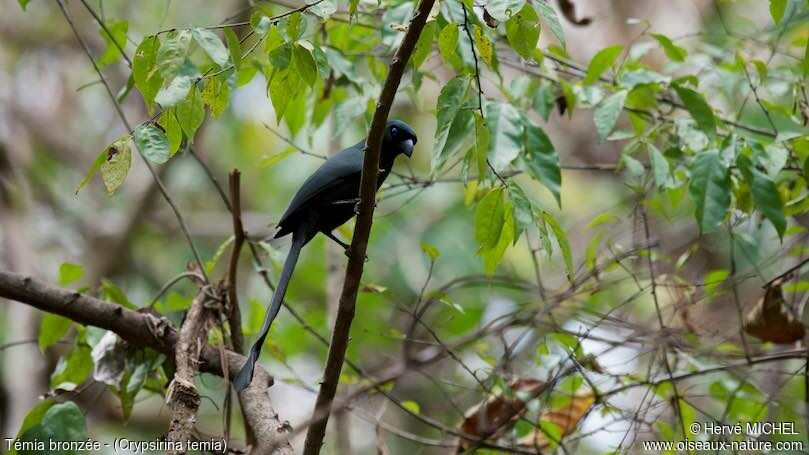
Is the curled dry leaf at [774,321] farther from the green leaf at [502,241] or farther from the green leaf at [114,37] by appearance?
the green leaf at [114,37]

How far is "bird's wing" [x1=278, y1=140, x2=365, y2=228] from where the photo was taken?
3.38m

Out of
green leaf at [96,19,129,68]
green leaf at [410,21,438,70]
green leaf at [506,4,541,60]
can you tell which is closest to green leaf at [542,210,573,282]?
green leaf at [506,4,541,60]

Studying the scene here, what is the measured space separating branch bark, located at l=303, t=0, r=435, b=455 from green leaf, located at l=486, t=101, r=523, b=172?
1.53 ft

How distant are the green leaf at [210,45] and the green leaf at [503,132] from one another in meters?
0.93

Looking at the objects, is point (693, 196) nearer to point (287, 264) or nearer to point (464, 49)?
point (464, 49)

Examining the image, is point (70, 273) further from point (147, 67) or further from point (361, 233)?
point (361, 233)

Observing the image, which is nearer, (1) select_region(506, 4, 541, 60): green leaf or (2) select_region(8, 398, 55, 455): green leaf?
(1) select_region(506, 4, 541, 60): green leaf

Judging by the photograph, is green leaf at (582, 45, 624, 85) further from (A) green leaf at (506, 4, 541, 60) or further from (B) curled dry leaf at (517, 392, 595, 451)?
(B) curled dry leaf at (517, 392, 595, 451)

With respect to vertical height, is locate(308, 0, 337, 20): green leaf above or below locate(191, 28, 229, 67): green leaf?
above

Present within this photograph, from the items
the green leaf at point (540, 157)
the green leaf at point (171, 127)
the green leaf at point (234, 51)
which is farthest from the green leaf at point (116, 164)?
the green leaf at point (540, 157)

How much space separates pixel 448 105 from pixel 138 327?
1477 mm

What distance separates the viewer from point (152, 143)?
2.32m

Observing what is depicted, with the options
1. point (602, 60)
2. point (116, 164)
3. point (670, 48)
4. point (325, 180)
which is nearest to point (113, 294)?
point (325, 180)

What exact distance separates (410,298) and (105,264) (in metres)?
2.57
